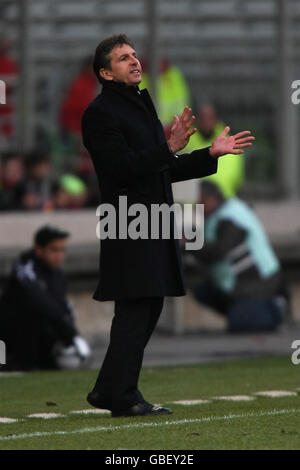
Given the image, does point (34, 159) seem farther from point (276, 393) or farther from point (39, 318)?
point (276, 393)

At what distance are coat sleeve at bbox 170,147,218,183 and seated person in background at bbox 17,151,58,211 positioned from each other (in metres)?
8.04

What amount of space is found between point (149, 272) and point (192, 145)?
971 cm

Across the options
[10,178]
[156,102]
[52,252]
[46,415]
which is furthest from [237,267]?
[46,415]

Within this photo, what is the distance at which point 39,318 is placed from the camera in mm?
13008

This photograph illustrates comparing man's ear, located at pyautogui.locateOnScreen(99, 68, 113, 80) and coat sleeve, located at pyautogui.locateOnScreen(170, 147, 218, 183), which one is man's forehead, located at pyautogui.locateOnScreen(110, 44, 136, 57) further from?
coat sleeve, located at pyautogui.locateOnScreen(170, 147, 218, 183)

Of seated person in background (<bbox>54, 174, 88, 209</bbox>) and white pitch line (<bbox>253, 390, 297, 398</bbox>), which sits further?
seated person in background (<bbox>54, 174, 88, 209</bbox>)

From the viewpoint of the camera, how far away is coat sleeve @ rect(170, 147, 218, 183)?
8.35 meters

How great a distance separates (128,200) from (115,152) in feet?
0.85

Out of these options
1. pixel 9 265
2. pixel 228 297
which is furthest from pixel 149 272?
pixel 228 297

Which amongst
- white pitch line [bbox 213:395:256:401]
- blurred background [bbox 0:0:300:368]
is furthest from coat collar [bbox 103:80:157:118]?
blurred background [bbox 0:0:300:368]

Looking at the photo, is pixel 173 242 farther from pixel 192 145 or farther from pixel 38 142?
pixel 38 142

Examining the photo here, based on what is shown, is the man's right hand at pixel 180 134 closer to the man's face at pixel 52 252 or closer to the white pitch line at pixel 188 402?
the white pitch line at pixel 188 402

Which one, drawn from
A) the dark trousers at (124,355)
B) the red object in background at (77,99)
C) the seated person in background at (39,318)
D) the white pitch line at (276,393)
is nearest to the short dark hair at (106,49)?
the dark trousers at (124,355)

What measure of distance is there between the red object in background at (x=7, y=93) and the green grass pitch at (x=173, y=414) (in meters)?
5.56
